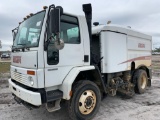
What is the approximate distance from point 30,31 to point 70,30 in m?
0.96

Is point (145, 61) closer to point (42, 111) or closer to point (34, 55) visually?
point (42, 111)

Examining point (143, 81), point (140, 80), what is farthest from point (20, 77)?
point (143, 81)

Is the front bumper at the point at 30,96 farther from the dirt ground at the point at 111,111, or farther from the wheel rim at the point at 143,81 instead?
the wheel rim at the point at 143,81

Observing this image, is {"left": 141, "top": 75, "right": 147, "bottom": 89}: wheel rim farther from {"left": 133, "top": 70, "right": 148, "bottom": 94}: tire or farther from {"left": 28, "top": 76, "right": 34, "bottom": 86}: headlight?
{"left": 28, "top": 76, "right": 34, "bottom": 86}: headlight

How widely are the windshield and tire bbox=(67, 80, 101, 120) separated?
1.50 meters

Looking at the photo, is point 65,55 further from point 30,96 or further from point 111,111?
point 111,111

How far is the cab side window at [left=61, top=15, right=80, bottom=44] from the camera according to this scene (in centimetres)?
406

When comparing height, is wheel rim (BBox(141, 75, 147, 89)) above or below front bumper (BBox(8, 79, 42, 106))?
below

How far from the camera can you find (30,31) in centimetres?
414

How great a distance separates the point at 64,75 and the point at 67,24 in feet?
4.00

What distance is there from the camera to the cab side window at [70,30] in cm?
406

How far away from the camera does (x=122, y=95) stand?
679 centimetres

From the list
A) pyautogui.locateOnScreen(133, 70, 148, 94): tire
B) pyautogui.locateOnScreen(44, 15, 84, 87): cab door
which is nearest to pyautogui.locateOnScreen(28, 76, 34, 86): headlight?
pyautogui.locateOnScreen(44, 15, 84, 87): cab door

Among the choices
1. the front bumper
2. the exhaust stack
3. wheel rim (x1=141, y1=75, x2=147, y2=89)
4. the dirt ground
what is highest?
the exhaust stack
